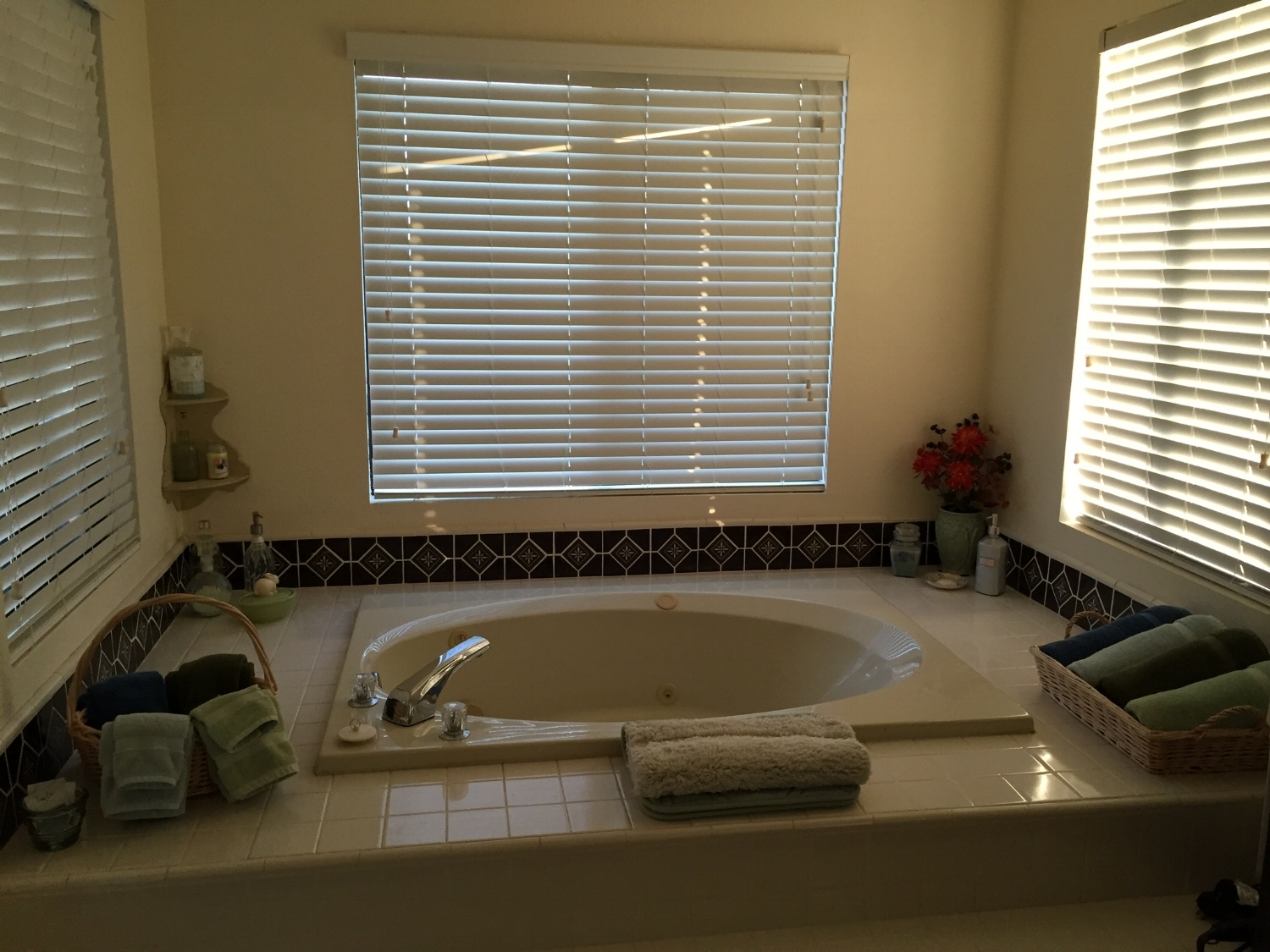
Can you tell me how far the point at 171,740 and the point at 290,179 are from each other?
164 centimetres

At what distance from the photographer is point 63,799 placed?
1.79 metres

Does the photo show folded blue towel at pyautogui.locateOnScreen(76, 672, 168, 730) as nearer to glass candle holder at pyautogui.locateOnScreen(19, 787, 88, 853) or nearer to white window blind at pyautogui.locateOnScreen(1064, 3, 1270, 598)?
glass candle holder at pyautogui.locateOnScreen(19, 787, 88, 853)

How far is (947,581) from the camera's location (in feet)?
10.5

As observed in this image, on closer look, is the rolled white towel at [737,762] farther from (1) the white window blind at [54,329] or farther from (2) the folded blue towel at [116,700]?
(1) the white window blind at [54,329]

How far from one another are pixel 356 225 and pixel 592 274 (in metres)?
0.67

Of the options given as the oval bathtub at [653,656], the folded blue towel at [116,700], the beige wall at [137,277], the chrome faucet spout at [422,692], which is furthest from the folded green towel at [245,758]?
the oval bathtub at [653,656]

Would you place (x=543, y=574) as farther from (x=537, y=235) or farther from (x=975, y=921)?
(x=975, y=921)

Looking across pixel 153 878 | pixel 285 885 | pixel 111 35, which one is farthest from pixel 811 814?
pixel 111 35

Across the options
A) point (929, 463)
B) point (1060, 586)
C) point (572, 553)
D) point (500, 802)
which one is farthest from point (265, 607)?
point (1060, 586)

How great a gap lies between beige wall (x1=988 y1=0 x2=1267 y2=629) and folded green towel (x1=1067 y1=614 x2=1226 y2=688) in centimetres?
31

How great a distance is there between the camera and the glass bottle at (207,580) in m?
2.81

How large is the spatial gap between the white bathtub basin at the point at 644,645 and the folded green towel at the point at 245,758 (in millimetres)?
629

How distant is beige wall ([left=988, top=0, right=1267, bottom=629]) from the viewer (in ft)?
9.10

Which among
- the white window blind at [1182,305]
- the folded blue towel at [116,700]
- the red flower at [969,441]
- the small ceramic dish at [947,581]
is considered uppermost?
the white window blind at [1182,305]
